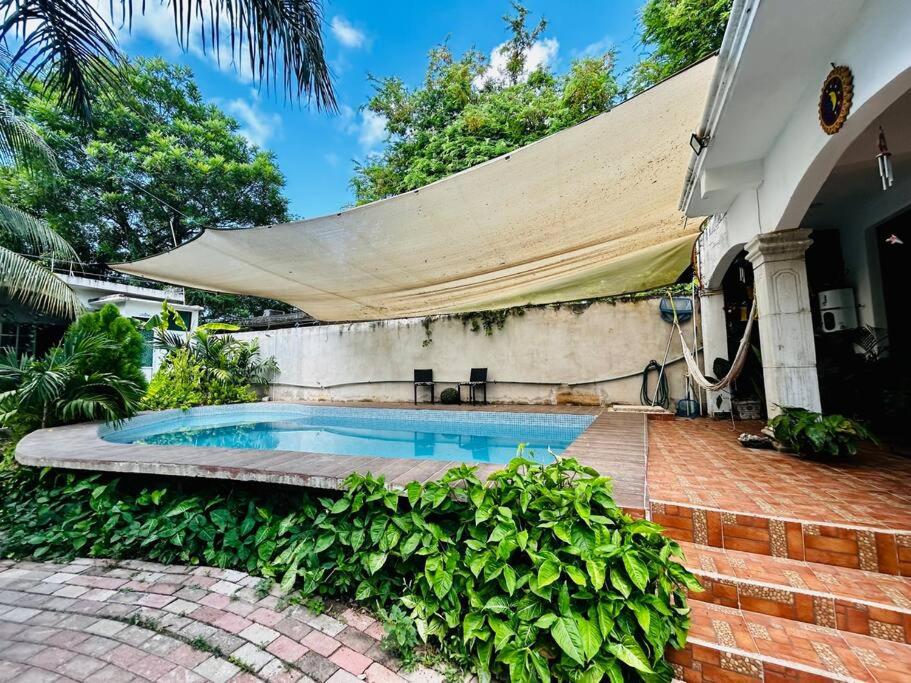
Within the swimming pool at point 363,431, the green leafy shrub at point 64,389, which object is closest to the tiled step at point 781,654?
the swimming pool at point 363,431

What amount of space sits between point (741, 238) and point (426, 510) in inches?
144

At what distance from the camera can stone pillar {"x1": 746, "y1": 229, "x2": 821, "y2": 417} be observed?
9.39 ft

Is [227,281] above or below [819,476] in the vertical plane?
above

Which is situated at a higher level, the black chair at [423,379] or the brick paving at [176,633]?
the black chair at [423,379]

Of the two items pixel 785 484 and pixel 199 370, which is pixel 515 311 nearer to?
pixel 785 484

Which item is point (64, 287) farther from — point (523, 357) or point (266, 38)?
point (523, 357)

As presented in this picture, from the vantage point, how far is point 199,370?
320 inches

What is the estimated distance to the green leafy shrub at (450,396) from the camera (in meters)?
7.85

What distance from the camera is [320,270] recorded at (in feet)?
16.8

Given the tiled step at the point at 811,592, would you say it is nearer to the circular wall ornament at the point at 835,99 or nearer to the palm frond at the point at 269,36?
the circular wall ornament at the point at 835,99

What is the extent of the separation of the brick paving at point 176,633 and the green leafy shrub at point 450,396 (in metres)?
5.75

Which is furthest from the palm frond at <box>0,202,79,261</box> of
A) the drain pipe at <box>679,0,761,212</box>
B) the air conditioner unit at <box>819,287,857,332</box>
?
the air conditioner unit at <box>819,287,857,332</box>

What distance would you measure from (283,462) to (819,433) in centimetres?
375

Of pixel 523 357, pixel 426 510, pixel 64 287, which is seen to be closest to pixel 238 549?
pixel 426 510
